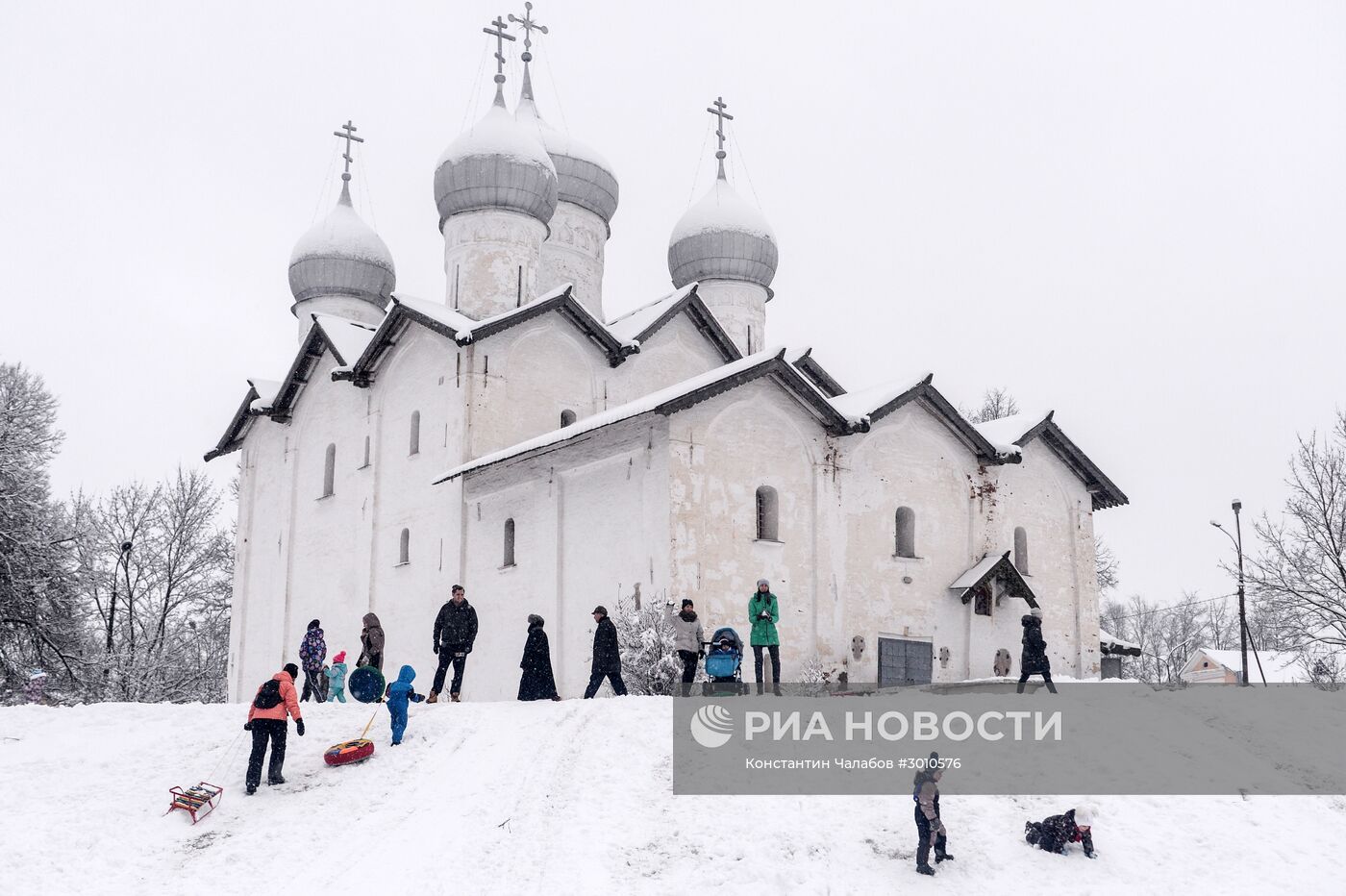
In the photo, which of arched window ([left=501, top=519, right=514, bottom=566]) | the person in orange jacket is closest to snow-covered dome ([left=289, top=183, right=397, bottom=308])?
arched window ([left=501, top=519, right=514, bottom=566])

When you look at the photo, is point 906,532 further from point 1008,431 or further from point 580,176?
point 580,176

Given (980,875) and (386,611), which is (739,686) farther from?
(386,611)

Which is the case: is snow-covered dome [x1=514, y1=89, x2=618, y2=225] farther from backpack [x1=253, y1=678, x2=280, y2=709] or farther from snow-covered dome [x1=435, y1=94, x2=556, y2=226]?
backpack [x1=253, y1=678, x2=280, y2=709]

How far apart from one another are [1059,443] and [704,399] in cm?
743

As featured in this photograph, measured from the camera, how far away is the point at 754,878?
10.3 metres

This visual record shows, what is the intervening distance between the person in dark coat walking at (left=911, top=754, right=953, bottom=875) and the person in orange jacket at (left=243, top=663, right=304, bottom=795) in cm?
550

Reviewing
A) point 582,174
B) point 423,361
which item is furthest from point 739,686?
point 582,174

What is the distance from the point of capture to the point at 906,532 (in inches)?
832

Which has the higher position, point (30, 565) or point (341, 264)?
point (341, 264)

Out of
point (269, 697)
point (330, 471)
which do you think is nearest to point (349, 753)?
point (269, 697)

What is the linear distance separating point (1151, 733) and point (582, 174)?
18.3 m

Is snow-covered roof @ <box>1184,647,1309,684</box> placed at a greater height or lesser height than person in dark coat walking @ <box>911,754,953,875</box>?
A: greater

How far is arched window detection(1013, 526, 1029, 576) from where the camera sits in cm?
2244

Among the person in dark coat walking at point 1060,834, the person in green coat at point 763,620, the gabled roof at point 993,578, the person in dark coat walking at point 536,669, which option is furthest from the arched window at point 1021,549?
the person in dark coat walking at point 1060,834
